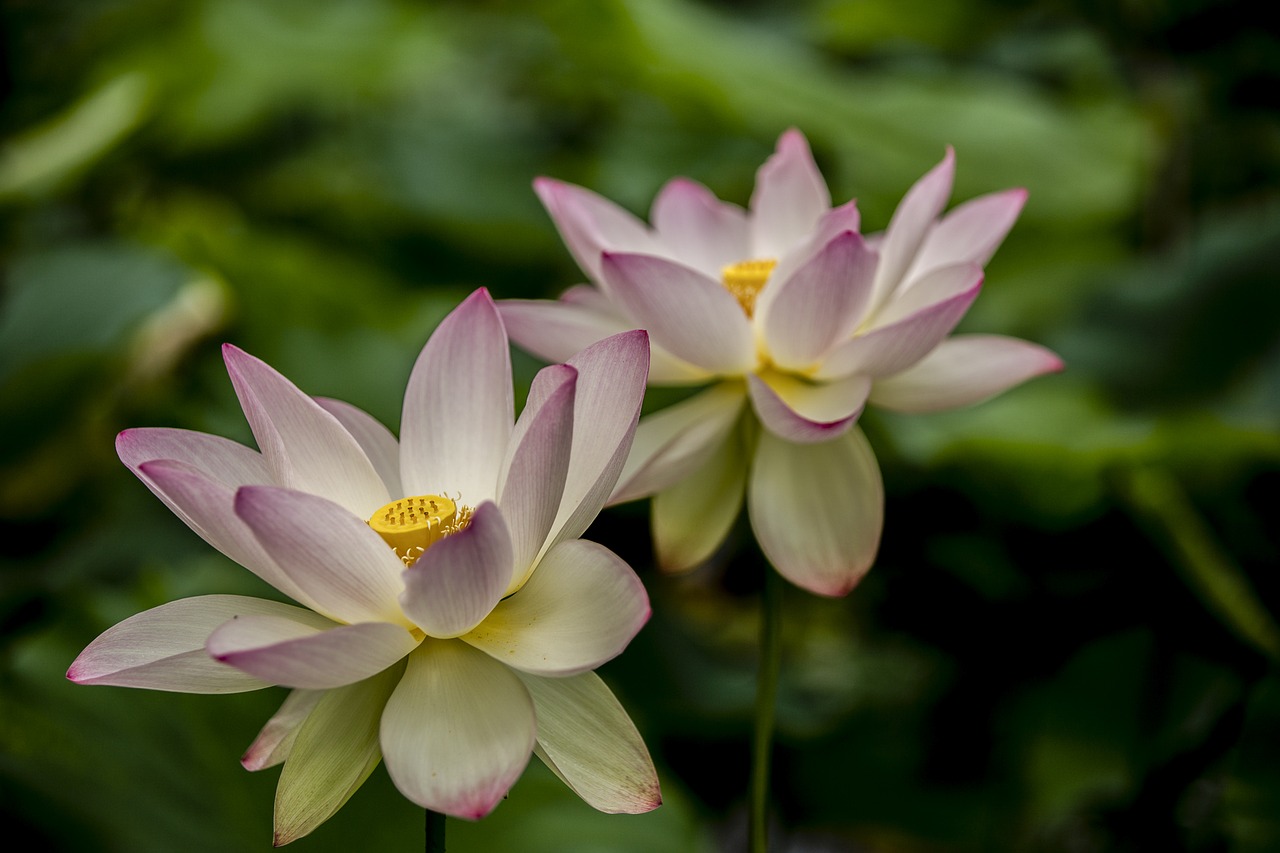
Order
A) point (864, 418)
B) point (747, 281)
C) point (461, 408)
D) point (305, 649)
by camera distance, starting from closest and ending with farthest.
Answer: point (305, 649), point (461, 408), point (747, 281), point (864, 418)

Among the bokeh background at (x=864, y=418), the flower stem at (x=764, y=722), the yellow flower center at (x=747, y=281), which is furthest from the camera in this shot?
the bokeh background at (x=864, y=418)

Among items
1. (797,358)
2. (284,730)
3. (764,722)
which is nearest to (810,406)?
(797,358)

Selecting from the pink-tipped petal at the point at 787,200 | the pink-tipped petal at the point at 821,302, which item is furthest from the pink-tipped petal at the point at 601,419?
the pink-tipped petal at the point at 787,200

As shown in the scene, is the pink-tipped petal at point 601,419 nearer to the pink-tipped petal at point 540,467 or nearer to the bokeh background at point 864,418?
the pink-tipped petal at point 540,467

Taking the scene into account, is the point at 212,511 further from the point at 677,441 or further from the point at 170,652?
the point at 677,441

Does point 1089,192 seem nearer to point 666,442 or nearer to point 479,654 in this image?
point 666,442
